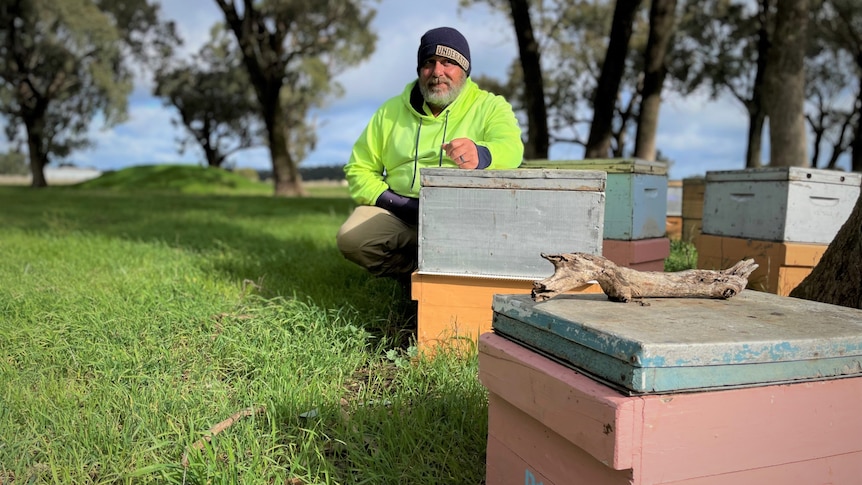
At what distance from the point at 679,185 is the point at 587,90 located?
Answer: 1739cm

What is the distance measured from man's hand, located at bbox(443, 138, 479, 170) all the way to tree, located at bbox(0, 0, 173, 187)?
70.0 ft

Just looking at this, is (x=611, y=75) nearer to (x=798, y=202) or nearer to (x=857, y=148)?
(x=798, y=202)

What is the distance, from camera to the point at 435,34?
131 inches

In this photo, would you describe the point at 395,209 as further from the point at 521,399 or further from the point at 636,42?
the point at 636,42

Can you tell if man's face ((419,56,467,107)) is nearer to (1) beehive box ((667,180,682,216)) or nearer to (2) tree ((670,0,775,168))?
(1) beehive box ((667,180,682,216))

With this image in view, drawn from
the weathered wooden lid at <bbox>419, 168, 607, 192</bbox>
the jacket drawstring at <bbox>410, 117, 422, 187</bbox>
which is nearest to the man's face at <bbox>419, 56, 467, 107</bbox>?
the jacket drawstring at <bbox>410, 117, 422, 187</bbox>

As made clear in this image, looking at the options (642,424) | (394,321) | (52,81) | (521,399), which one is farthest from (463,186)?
(52,81)

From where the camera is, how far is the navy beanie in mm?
3275

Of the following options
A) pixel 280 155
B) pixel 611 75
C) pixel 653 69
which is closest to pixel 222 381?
pixel 611 75

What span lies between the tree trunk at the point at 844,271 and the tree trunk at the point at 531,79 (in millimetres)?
6634

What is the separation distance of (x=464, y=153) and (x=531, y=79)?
22.3 feet

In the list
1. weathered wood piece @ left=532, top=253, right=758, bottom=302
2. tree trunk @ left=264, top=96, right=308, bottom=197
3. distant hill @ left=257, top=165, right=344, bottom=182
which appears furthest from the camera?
distant hill @ left=257, top=165, right=344, bottom=182

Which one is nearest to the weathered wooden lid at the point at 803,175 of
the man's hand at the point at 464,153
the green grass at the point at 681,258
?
the green grass at the point at 681,258

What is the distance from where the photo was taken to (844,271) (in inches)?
107
